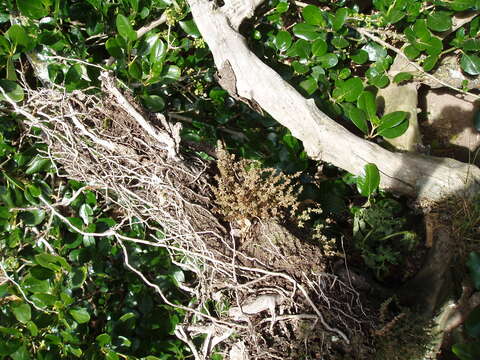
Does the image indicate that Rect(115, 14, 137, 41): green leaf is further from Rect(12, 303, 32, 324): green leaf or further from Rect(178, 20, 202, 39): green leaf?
Rect(12, 303, 32, 324): green leaf

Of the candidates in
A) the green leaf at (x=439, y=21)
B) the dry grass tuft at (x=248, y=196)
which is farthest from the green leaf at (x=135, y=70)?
the green leaf at (x=439, y=21)

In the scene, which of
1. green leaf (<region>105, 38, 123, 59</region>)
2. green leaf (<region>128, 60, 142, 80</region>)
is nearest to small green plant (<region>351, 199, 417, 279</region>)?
green leaf (<region>128, 60, 142, 80</region>)

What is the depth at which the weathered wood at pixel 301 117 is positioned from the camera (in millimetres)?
1728

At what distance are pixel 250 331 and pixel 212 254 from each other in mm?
297

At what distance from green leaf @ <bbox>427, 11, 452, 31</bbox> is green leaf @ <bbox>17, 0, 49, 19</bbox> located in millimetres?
1697

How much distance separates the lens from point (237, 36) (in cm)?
176

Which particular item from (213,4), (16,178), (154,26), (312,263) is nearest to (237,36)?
(213,4)

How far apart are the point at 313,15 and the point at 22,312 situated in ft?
5.79

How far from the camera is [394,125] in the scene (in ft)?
6.01

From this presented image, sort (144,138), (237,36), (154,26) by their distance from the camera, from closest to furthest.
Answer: (144,138) < (237,36) < (154,26)

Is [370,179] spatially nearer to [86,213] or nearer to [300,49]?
[300,49]

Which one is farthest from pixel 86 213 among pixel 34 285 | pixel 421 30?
pixel 421 30

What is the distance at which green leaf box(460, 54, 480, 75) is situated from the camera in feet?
6.47

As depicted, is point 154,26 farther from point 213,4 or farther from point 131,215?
point 131,215
